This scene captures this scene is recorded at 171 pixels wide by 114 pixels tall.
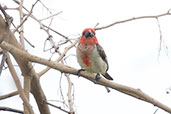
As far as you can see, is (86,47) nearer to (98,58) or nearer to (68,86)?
(98,58)

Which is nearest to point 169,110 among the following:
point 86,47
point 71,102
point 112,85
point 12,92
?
point 112,85

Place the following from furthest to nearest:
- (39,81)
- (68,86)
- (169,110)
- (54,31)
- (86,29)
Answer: (86,29) → (54,31) → (68,86) → (39,81) → (169,110)

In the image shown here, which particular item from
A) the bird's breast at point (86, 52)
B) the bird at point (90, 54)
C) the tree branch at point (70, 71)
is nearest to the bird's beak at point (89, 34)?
the bird at point (90, 54)

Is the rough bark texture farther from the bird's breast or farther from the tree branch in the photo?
the bird's breast

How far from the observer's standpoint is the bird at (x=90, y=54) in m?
3.77

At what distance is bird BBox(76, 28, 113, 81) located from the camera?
3771mm

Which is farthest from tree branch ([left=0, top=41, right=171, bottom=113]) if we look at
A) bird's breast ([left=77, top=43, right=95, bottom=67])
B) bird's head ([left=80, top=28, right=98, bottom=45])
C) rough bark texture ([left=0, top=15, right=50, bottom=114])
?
bird's head ([left=80, top=28, right=98, bottom=45])

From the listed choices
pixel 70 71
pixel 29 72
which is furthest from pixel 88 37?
pixel 70 71

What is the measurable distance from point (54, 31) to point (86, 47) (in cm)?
44

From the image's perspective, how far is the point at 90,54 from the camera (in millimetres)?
3783

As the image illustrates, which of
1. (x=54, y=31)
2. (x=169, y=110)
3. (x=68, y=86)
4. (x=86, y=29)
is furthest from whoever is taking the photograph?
(x=86, y=29)

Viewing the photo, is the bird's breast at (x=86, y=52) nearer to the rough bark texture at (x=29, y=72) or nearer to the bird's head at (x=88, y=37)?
the bird's head at (x=88, y=37)

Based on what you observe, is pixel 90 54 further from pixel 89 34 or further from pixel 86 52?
pixel 89 34

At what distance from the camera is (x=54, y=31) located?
3.64 metres
